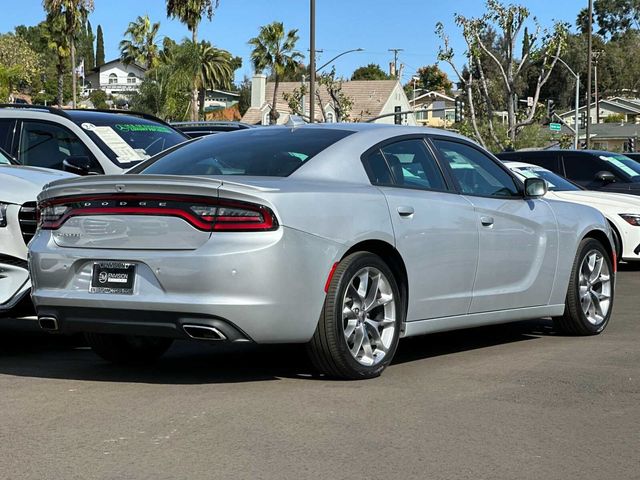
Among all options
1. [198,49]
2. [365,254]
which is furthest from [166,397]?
[198,49]

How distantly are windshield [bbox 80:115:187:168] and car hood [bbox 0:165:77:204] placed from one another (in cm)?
233

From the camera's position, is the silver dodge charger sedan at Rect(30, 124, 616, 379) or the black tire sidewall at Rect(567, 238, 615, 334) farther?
the black tire sidewall at Rect(567, 238, 615, 334)

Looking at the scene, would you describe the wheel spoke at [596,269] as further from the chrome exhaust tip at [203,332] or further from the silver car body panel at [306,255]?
the chrome exhaust tip at [203,332]

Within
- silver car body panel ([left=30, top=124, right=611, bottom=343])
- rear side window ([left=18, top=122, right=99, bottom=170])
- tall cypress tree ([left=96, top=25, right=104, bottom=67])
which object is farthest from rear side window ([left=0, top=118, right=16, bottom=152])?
tall cypress tree ([left=96, top=25, right=104, bottom=67])

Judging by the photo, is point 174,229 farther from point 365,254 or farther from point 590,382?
point 590,382

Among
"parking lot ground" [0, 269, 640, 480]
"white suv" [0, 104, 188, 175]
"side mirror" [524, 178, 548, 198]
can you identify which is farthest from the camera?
"white suv" [0, 104, 188, 175]

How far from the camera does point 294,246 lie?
6.05 meters

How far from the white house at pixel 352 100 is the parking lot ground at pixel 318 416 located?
74.8m

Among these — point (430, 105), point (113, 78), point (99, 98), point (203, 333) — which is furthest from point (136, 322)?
point (113, 78)

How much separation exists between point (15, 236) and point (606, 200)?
29.0ft

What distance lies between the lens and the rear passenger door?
684 cm

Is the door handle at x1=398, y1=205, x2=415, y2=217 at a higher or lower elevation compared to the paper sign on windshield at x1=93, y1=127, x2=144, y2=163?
lower

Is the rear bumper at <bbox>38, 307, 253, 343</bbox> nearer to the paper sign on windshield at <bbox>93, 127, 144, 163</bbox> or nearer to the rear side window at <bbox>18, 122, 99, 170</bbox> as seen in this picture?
the paper sign on windshield at <bbox>93, 127, 144, 163</bbox>

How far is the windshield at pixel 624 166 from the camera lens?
1661 cm
